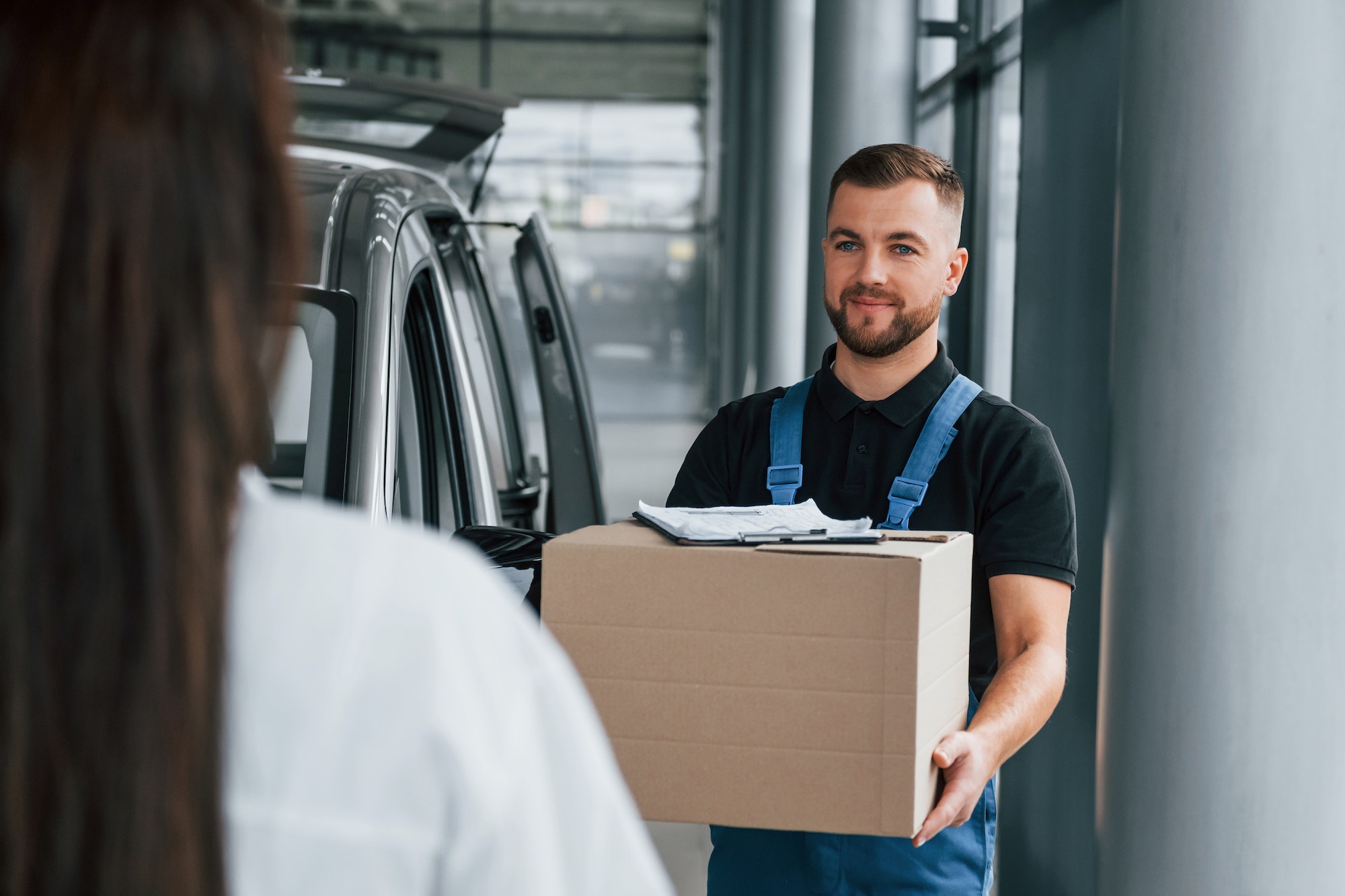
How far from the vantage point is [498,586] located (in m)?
0.66

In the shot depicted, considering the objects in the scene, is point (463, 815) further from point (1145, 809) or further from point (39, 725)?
point (1145, 809)

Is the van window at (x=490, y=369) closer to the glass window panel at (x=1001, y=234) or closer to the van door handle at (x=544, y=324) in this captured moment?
the van door handle at (x=544, y=324)

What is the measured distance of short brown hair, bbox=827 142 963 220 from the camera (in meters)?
1.78

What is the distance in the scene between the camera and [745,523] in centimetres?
129

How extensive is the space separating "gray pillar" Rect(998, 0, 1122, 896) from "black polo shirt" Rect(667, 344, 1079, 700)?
1173 mm

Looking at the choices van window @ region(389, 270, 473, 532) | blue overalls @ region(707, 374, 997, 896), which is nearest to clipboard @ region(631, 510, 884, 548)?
blue overalls @ region(707, 374, 997, 896)

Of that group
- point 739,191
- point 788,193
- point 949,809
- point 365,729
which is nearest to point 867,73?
point 788,193

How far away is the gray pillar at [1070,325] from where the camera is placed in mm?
2883

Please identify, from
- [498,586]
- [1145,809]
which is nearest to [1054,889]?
[1145,809]

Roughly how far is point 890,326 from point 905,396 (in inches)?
3.9

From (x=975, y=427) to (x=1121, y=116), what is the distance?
2.35 ft

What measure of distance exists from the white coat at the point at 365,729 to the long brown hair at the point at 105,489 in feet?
0.07

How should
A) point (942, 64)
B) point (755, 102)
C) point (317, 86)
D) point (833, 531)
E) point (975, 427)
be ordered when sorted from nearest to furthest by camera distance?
1. point (833, 531)
2. point (975, 427)
3. point (317, 86)
4. point (942, 64)
5. point (755, 102)

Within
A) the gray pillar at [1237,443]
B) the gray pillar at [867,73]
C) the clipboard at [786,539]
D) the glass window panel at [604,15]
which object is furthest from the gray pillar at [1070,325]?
the glass window panel at [604,15]
